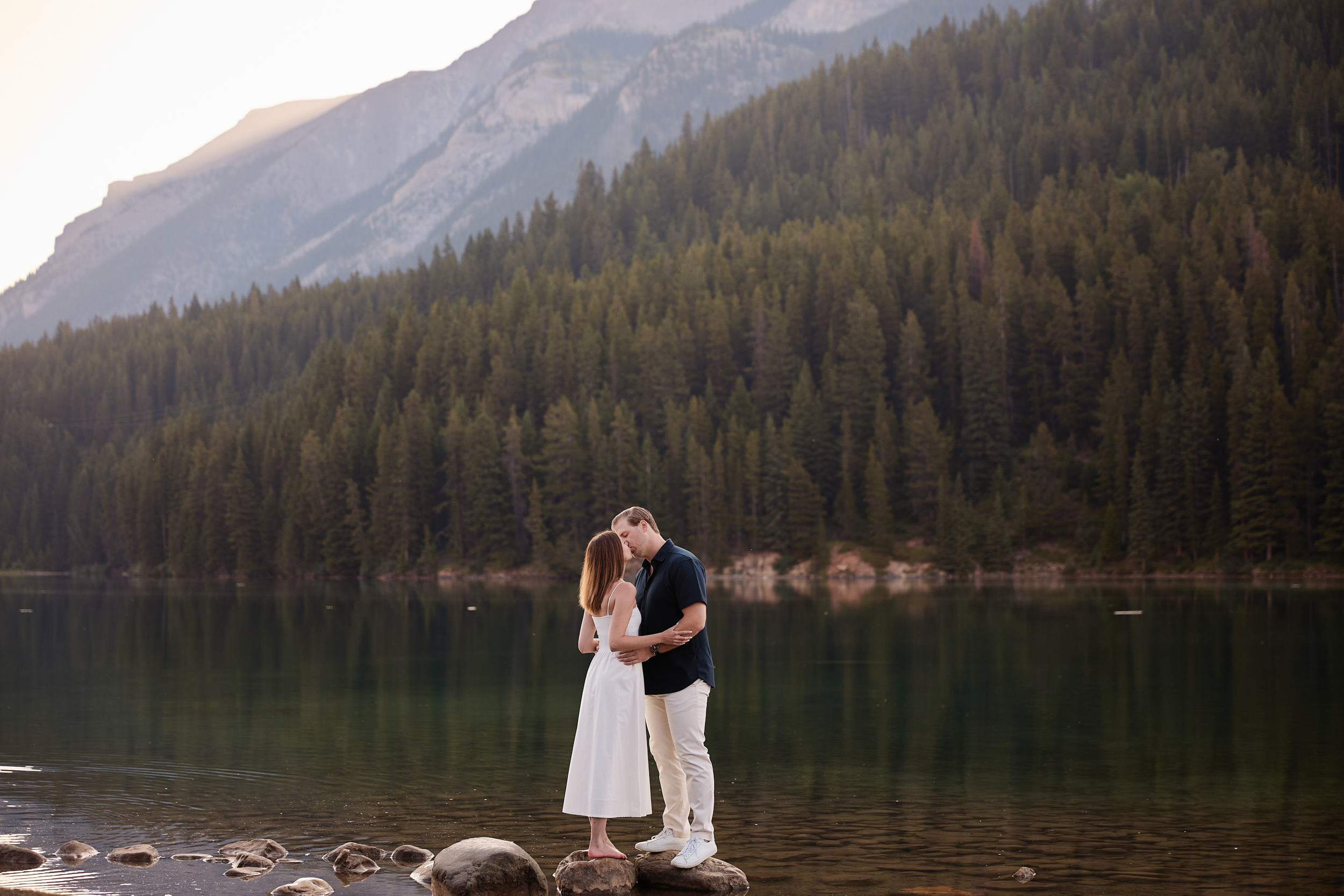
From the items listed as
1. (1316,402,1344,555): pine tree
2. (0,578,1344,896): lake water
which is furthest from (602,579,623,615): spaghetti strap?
(1316,402,1344,555): pine tree

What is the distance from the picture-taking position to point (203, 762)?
2261 centimetres

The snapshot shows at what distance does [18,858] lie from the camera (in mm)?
14875

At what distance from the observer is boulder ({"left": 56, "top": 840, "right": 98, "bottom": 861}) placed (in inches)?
596

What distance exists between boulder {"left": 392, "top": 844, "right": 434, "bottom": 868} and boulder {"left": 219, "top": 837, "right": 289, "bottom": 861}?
1401 millimetres

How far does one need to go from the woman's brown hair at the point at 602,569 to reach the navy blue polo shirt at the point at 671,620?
361 millimetres

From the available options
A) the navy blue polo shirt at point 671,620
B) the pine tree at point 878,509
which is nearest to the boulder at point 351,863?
the navy blue polo shirt at point 671,620

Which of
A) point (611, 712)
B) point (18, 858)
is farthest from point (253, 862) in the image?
point (611, 712)

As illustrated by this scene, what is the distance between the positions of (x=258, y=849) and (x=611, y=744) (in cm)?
477

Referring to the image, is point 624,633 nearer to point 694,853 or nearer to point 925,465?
point 694,853

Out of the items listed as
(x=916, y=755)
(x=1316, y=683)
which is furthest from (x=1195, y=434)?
(x=916, y=755)

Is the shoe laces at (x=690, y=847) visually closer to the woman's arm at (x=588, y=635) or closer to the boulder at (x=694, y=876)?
the boulder at (x=694, y=876)

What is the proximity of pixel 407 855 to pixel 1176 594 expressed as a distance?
71.7 meters

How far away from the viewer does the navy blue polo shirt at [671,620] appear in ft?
46.4

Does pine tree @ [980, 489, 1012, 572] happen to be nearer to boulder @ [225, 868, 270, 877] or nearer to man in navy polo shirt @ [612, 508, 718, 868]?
man in navy polo shirt @ [612, 508, 718, 868]
